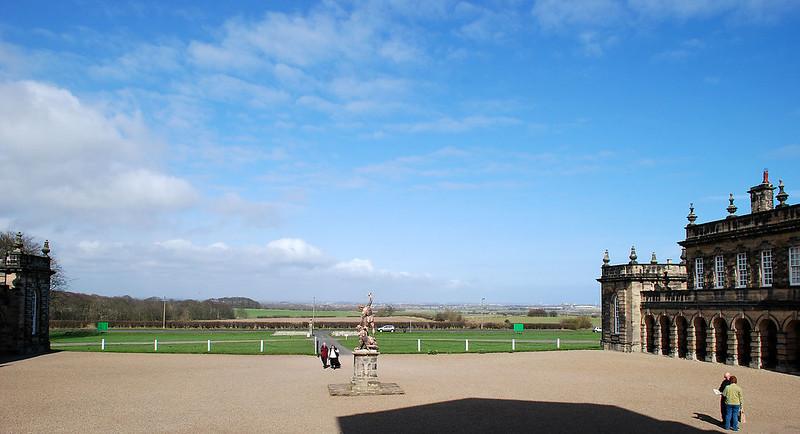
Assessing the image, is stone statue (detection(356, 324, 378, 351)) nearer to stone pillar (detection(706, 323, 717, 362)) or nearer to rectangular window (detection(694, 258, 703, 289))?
stone pillar (detection(706, 323, 717, 362))

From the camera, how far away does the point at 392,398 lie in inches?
878

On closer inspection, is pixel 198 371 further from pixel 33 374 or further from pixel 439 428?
pixel 439 428

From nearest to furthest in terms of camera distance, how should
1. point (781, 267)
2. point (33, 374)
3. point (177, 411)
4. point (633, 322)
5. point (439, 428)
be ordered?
1. point (439, 428)
2. point (177, 411)
3. point (33, 374)
4. point (781, 267)
5. point (633, 322)

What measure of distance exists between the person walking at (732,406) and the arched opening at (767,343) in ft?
55.1

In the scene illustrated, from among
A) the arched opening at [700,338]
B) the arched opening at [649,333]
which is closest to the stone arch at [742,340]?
the arched opening at [700,338]

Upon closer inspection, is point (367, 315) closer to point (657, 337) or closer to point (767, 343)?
point (767, 343)

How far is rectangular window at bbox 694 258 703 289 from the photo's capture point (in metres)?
39.3

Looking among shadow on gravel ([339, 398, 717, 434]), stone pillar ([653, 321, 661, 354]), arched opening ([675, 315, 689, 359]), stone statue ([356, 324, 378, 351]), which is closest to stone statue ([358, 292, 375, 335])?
stone statue ([356, 324, 378, 351])

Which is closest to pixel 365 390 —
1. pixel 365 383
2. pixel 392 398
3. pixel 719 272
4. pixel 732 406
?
pixel 365 383

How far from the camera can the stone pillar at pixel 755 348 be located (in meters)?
31.4

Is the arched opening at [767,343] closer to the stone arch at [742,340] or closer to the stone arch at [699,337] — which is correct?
the stone arch at [742,340]

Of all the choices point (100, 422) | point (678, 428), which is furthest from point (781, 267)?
point (100, 422)

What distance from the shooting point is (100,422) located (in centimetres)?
1767

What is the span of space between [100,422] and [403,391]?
10331 millimetres
